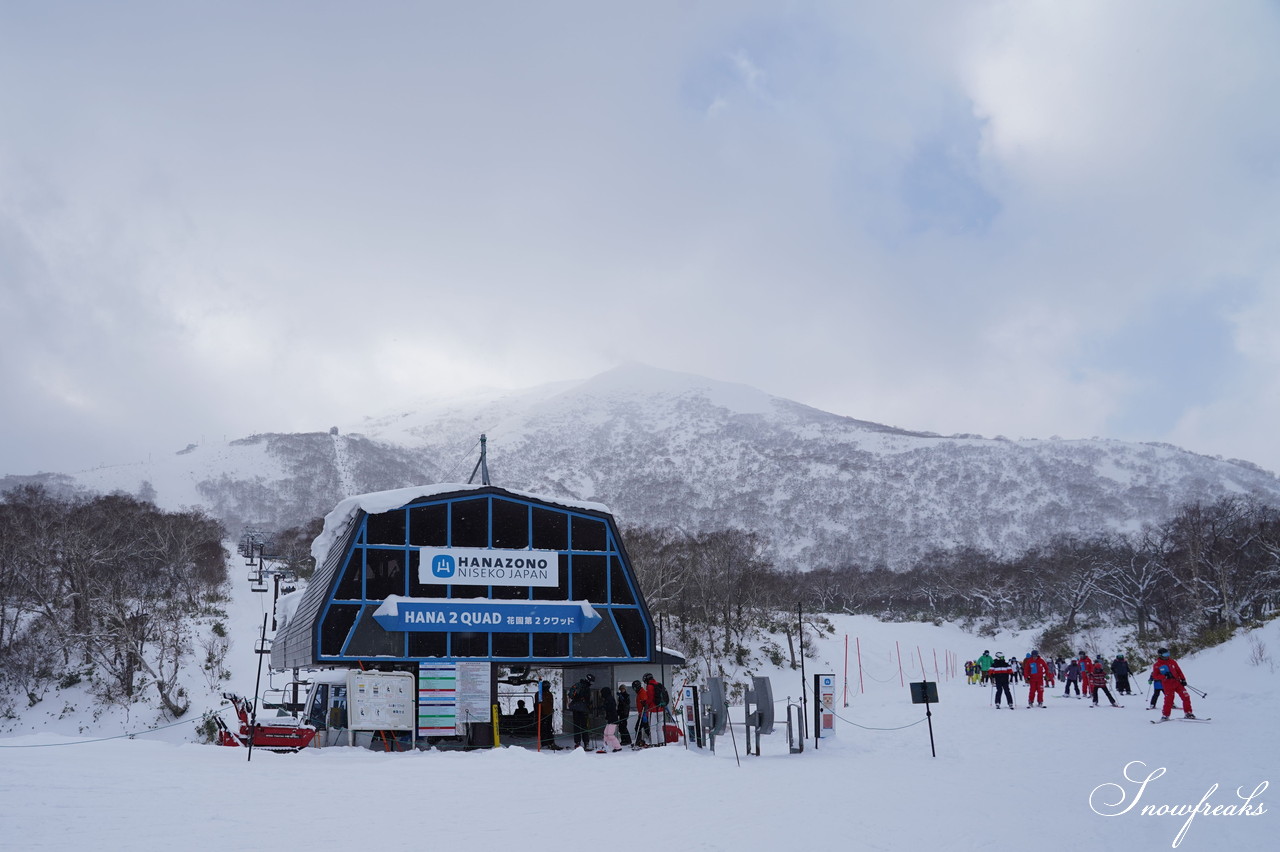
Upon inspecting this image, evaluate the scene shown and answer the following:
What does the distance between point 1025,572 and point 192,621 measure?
55.5m

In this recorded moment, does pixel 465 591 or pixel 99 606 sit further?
pixel 99 606

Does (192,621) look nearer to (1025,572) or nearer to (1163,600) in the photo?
(1163,600)

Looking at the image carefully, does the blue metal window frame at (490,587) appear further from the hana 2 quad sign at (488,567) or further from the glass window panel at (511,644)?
the hana 2 quad sign at (488,567)

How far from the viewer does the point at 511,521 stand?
22172 mm

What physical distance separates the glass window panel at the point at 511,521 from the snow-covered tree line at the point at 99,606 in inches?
662

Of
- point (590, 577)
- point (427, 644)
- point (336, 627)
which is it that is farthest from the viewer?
point (590, 577)

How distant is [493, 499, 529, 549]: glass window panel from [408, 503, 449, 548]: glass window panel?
1.28m

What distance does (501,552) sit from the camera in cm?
2102

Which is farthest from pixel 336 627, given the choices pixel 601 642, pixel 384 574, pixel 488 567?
pixel 601 642

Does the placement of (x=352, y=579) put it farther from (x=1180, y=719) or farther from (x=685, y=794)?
(x=1180, y=719)

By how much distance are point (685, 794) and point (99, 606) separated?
32641 mm

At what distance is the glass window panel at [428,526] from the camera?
2139 centimetres

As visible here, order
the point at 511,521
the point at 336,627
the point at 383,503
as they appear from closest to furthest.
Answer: the point at 336,627
the point at 383,503
the point at 511,521

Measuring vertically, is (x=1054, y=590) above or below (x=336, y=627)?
above
